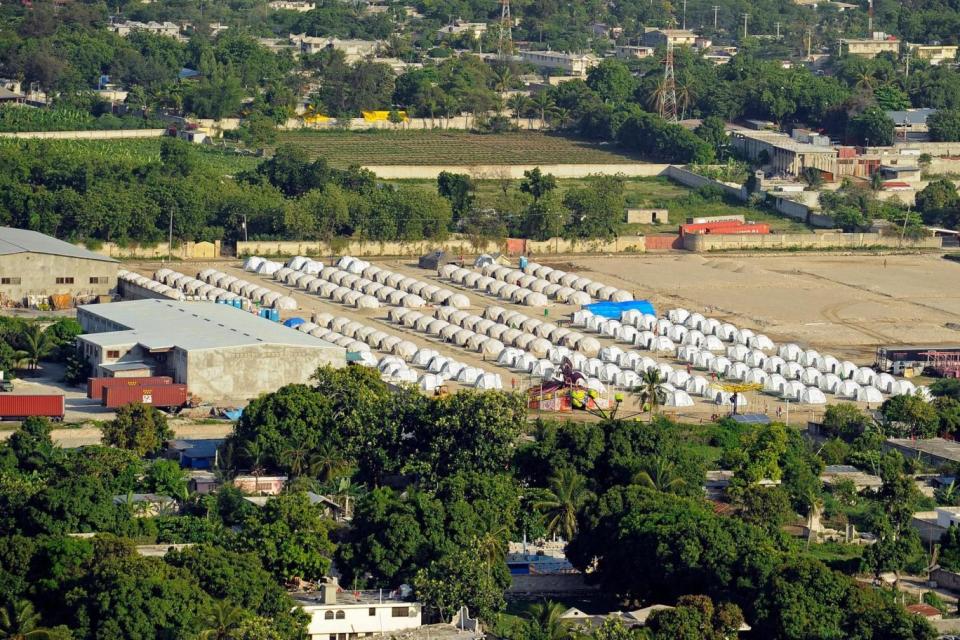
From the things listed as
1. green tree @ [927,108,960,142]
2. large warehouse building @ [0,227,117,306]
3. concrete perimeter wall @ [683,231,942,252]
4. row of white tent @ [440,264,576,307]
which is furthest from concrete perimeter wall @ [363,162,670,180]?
large warehouse building @ [0,227,117,306]

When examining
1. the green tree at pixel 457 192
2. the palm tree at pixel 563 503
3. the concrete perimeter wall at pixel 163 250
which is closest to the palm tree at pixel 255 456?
the palm tree at pixel 563 503

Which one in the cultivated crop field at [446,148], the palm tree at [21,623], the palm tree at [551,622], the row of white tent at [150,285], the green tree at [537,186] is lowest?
the cultivated crop field at [446,148]

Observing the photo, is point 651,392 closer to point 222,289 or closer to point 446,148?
point 222,289

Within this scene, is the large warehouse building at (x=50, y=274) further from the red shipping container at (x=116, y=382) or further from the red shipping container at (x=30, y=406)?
the red shipping container at (x=30, y=406)

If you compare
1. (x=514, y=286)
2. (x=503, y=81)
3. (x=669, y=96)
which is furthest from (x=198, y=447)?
(x=503, y=81)

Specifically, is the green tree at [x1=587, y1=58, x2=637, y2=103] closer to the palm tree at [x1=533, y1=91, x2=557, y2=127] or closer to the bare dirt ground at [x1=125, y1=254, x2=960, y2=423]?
the palm tree at [x1=533, y1=91, x2=557, y2=127]
